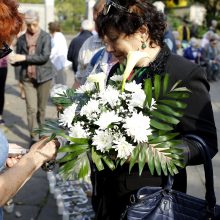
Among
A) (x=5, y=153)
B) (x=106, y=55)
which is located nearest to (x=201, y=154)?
(x=5, y=153)

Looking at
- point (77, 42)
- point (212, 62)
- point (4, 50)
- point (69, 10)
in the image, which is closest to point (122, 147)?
point (4, 50)

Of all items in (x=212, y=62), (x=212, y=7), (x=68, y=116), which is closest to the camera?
(x=68, y=116)

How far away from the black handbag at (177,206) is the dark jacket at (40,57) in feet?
13.5

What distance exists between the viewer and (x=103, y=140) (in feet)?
5.12

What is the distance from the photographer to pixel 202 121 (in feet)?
6.19

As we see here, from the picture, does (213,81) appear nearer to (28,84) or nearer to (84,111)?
(28,84)

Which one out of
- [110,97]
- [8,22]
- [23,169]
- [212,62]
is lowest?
[212,62]

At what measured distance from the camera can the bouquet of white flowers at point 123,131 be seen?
61.0 inches

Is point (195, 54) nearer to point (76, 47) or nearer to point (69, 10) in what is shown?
point (76, 47)

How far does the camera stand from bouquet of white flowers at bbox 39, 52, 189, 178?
61.0 inches

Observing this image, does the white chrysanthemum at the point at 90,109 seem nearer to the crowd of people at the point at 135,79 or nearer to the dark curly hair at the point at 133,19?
the crowd of people at the point at 135,79

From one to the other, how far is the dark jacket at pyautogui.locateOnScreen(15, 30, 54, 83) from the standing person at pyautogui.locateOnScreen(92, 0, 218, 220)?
11.6 ft

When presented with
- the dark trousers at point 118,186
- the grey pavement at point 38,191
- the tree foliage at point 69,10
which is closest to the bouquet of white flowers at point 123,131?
the dark trousers at point 118,186

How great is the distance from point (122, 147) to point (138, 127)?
10 cm
